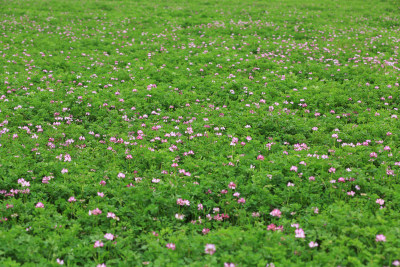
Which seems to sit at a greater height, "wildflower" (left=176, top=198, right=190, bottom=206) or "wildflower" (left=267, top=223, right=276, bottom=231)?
"wildflower" (left=176, top=198, right=190, bottom=206)

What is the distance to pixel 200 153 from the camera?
5922 mm

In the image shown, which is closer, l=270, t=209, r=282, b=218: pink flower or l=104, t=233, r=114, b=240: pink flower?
l=104, t=233, r=114, b=240: pink flower

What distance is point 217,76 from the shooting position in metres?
9.70

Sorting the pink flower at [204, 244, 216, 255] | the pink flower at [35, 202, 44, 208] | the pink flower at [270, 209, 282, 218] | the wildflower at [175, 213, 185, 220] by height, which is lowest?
the pink flower at [270, 209, 282, 218]

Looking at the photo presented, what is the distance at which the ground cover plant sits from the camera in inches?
150

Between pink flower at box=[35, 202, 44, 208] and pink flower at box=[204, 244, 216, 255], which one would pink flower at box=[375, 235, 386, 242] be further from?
pink flower at box=[35, 202, 44, 208]

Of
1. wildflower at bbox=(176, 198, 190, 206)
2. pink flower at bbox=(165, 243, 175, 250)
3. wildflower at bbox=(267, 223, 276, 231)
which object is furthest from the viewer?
wildflower at bbox=(176, 198, 190, 206)

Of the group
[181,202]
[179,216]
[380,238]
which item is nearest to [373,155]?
[380,238]

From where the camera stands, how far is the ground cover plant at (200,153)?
3.81 m

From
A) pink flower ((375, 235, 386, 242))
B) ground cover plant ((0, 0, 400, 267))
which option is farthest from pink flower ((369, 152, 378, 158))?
pink flower ((375, 235, 386, 242))

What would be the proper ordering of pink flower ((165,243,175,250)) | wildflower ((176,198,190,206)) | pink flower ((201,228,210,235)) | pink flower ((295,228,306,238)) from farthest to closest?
wildflower ((176,198,190,206)) → pink flower ((201,228,210,235)) → pink flower ((295,228,306,238)) → pink flower ((165,243,175,250))

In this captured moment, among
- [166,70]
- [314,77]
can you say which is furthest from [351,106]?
[166,70]

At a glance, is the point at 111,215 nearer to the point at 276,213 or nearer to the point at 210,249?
the point at 210,249

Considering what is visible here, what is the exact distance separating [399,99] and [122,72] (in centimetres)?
787
